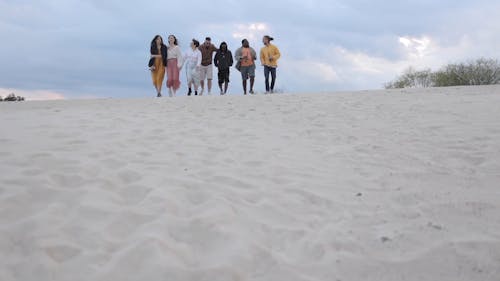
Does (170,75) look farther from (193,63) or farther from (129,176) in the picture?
(129,176)

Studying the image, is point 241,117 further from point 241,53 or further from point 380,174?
point 241,53

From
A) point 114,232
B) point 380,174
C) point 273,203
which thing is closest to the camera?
point 114,232

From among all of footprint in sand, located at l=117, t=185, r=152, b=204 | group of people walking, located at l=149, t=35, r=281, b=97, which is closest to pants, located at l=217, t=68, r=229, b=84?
group of people walking, located at l=149, t=35, r=281, b=97

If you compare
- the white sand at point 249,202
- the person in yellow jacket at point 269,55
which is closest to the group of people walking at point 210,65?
the person in yellow jacket at point 269,55

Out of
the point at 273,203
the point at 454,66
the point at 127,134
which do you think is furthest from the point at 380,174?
the point at 454,66

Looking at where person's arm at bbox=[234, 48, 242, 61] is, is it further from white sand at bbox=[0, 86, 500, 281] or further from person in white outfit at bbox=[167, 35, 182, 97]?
white sand at bbox=[0, 86, 500, 281]

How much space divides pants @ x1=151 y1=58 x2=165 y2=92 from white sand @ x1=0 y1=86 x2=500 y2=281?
5220 mm

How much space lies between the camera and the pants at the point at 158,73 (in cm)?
1184

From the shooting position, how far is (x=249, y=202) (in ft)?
12.6

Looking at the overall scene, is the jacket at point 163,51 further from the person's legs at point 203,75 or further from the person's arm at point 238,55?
the person's arm at point 238,55

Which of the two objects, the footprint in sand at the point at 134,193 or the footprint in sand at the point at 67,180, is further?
the footprint in sand at the point at 67,180

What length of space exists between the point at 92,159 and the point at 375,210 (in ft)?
10.0

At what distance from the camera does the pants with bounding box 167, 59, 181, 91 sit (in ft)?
38.9

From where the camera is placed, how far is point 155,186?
4.08 m
